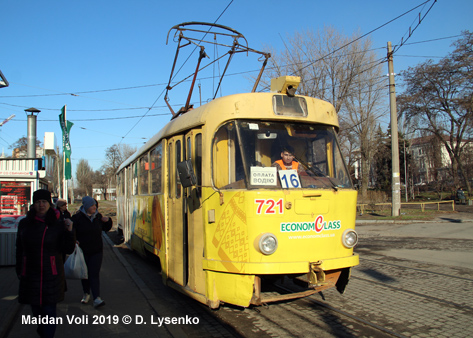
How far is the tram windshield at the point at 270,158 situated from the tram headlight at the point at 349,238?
63cm

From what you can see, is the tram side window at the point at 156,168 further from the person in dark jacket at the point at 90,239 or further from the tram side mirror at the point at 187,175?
the tram side mirror at the point at 187,175

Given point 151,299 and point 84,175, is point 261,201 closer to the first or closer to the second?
point 151,299

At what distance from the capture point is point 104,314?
5652mm

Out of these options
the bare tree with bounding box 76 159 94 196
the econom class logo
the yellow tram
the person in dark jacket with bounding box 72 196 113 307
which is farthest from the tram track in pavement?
the bare tree with bounding box 76 159 94 196

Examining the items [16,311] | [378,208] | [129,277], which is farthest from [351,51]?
[16,311]

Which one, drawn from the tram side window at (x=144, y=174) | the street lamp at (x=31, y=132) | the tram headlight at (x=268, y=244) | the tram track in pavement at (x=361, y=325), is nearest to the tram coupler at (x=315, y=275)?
the tram headlight at (x=268, y=244)

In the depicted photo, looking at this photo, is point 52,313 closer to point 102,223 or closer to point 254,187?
point 102,223

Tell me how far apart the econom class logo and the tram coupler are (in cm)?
43

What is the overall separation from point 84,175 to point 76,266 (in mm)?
101188

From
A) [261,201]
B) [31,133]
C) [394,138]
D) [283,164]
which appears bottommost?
[261,201]

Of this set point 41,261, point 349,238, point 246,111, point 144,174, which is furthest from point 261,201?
point 144,174

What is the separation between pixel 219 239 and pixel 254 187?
81cm

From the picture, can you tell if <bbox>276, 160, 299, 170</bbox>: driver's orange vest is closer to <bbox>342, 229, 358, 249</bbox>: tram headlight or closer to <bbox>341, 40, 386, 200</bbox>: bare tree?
<bbox>342, 229, 358, 249</bbox>: tram headlight

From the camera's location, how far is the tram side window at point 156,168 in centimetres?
724
